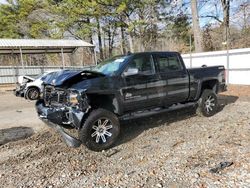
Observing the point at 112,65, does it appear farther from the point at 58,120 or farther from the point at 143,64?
the point at 58,120

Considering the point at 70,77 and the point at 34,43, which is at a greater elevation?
the point at 34,43

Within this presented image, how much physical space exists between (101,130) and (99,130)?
4cm

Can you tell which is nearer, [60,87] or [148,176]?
[148,176]

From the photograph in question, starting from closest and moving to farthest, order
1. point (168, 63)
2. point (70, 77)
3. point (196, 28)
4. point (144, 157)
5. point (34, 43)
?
point (144, 157) < point (70, 77) < point (168, 63) < point (196, 28) < point (34, 43)

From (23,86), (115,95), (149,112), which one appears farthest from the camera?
(23,86)

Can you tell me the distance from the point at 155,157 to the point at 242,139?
188cm

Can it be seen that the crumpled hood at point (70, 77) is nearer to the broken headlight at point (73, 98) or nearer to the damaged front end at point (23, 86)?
the broken headlight at point (73, 98)

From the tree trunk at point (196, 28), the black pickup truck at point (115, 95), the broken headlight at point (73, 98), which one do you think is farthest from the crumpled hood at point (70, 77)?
the tree trunk at point (196, 28)

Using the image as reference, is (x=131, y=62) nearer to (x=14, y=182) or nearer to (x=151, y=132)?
(x=151, y=132)

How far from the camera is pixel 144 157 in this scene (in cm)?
490

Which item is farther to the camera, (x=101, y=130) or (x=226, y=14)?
(x=226, y=14)

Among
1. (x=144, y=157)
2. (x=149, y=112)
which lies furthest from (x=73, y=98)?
(x=149, y=112)

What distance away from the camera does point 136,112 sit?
613 cm

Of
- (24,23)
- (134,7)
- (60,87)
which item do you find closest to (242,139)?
(60,87)
